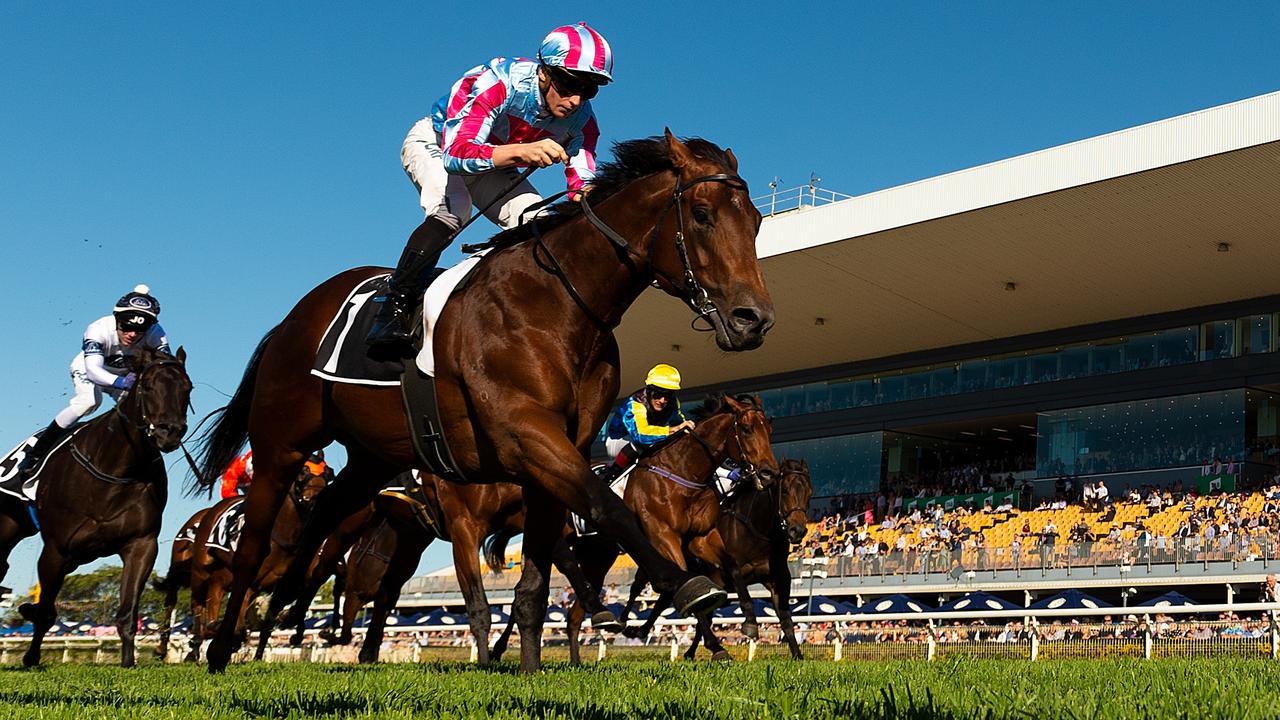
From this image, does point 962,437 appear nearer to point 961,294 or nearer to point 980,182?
point 961,294

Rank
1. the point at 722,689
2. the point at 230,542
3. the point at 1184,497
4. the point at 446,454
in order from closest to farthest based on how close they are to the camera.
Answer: the point at 722,689
the point at 446,454
the point at 230,542
the point at 1184,497

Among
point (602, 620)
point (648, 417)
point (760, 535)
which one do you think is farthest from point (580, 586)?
point (760, 535)

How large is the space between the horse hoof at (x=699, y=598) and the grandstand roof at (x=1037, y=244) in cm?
1950

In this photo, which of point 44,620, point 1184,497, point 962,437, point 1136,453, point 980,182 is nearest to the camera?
point 44,620

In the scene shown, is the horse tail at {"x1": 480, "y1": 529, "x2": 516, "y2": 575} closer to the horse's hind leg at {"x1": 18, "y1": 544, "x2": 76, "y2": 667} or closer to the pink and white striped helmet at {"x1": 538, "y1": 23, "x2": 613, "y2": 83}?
the horse's hind leg at {"x1": 18, "y1": 544, "x2": 76, "y2": 667}

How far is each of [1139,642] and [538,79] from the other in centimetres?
1072

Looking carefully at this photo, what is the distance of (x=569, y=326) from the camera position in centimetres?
539

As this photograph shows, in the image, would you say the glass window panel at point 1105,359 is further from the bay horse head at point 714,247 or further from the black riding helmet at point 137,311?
the bay horse head at point 714,247

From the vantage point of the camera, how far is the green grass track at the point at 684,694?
3.49 meters

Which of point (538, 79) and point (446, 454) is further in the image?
point (538, 79)

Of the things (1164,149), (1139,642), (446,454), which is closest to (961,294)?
(1164,149)

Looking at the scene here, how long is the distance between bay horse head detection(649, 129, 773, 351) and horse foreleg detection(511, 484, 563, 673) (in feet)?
3.99

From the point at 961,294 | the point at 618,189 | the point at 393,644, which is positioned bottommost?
the point at 393,644

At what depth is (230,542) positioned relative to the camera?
13258 mm
